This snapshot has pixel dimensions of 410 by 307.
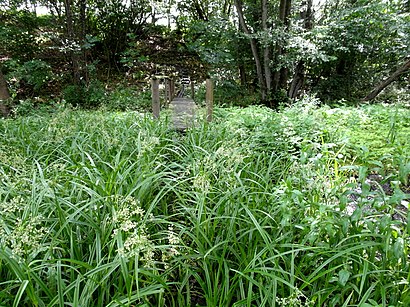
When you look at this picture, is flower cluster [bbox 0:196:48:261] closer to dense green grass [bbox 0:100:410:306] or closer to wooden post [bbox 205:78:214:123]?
dense green grass [bbox 0:100:410:306]

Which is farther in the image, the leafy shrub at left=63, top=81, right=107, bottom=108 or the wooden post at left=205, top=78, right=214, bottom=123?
the leafy shrub at left=63, top=81, right=107, bottom=108

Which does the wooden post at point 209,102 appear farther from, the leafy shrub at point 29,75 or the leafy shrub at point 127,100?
the leafy shrub at point 29,75

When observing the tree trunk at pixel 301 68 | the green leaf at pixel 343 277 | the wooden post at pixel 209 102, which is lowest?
the green leaf at pixel 343 277

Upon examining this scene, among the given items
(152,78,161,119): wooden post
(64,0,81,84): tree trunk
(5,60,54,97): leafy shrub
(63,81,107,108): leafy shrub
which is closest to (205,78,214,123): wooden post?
(152,78,161,119): wooden post

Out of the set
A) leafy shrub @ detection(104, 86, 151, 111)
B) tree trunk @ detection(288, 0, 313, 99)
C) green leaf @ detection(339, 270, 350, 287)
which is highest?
tree trunk @ detection(288, 0, 313, 99)

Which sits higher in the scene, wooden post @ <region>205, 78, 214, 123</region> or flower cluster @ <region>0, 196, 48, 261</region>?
wooden post @ <region>205, 78, 214, 123</region>

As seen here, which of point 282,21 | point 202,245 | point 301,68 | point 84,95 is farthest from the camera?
point 84,95

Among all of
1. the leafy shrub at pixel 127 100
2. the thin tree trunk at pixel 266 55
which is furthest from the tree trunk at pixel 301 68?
the leafy shrub at pixel 127 100

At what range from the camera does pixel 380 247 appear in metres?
1.33

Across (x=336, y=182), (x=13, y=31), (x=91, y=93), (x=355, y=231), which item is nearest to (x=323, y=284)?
(x=355, y=231)

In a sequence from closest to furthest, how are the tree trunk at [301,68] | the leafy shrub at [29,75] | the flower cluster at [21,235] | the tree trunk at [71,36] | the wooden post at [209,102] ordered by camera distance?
the flower cluster at [21,235], the wooden post at [209,102], the leafy shrub at [29,75], the tree trunk at [71,36], the tree trunk at [301,68]

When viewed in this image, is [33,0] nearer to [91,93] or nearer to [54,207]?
[91,93]

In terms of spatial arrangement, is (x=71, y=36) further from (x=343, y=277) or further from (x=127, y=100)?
(x=343, y=277)

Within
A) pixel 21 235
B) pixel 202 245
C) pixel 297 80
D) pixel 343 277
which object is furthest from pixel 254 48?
pixel 21 235
